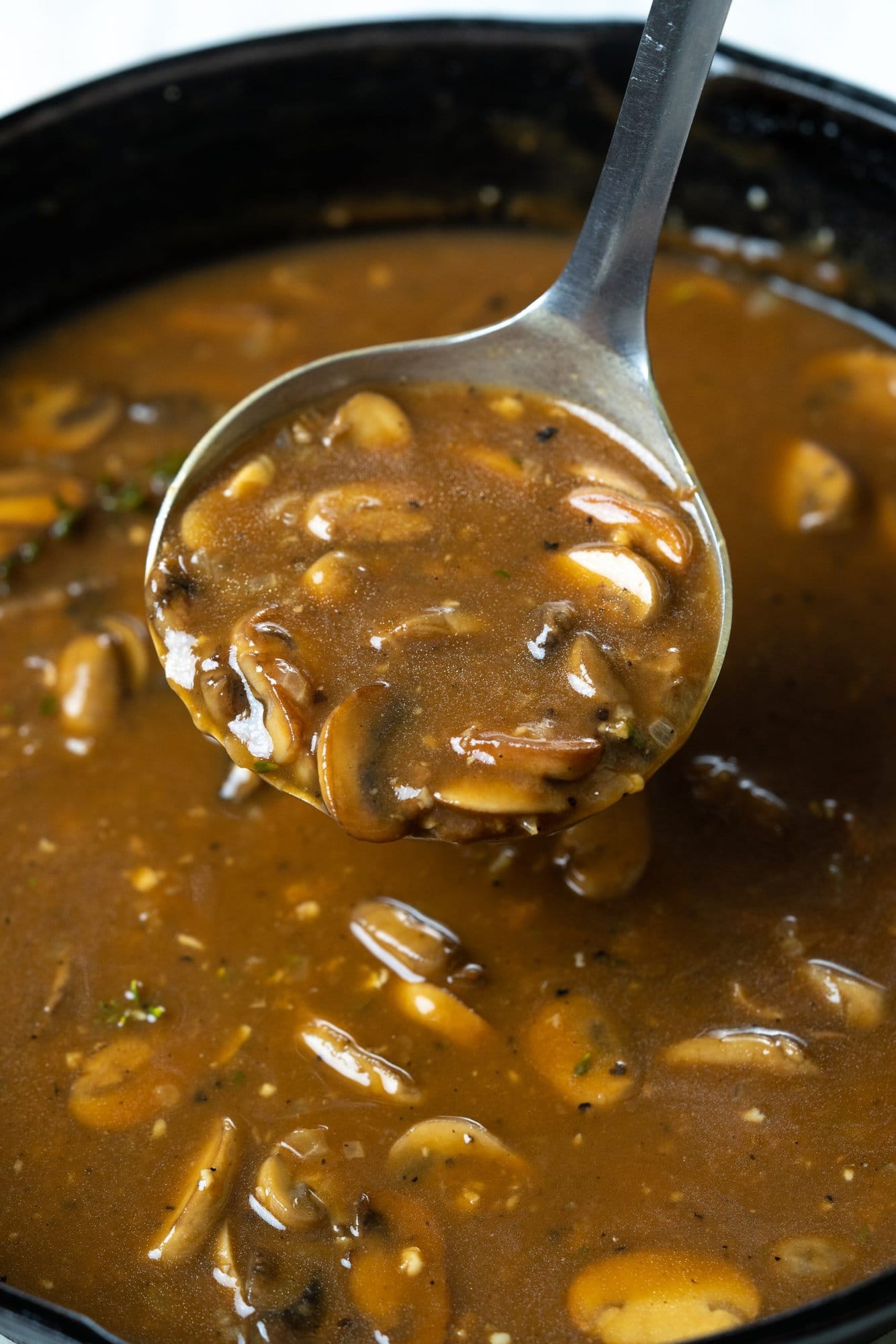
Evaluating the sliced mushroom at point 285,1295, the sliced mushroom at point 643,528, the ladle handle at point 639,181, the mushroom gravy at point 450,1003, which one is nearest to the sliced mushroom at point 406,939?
the mushroom gravy at point 450,1003

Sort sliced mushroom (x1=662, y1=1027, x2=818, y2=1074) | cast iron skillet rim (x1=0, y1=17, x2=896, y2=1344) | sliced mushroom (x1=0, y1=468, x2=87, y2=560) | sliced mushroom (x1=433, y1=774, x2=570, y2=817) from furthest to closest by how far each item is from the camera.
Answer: cast iron skillet rim (x1=0, y1=17, x2=896, y2=1344), sliced mushroom (x1=0, y1=468, x2=87, y2=560), sliced mushroom (x1=662, y1=1027, x2=818, y2=1074), sliced mushroom (x1=433, y1=774, x2=570, y2=817)

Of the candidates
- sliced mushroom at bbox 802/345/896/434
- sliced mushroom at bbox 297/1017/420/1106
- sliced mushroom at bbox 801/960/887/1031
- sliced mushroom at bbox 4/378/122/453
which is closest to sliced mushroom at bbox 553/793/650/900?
sliced mushroom at bbox 801/960/887/1031

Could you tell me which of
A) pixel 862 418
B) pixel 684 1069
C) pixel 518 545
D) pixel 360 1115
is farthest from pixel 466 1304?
pixel 862 418

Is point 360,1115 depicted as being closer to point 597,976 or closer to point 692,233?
point 597,976

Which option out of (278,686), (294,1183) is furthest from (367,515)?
(294,1183)

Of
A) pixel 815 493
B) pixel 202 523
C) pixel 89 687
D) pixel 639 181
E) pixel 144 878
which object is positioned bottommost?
pixel 144 878

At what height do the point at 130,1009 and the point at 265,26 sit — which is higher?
the point at 265,26

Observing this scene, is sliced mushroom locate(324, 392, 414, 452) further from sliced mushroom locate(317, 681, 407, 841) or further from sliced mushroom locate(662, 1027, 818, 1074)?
sliced mushroom locate(662, 1027, 818, 1074)

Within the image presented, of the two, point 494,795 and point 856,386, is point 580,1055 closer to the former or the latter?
point 494,795
